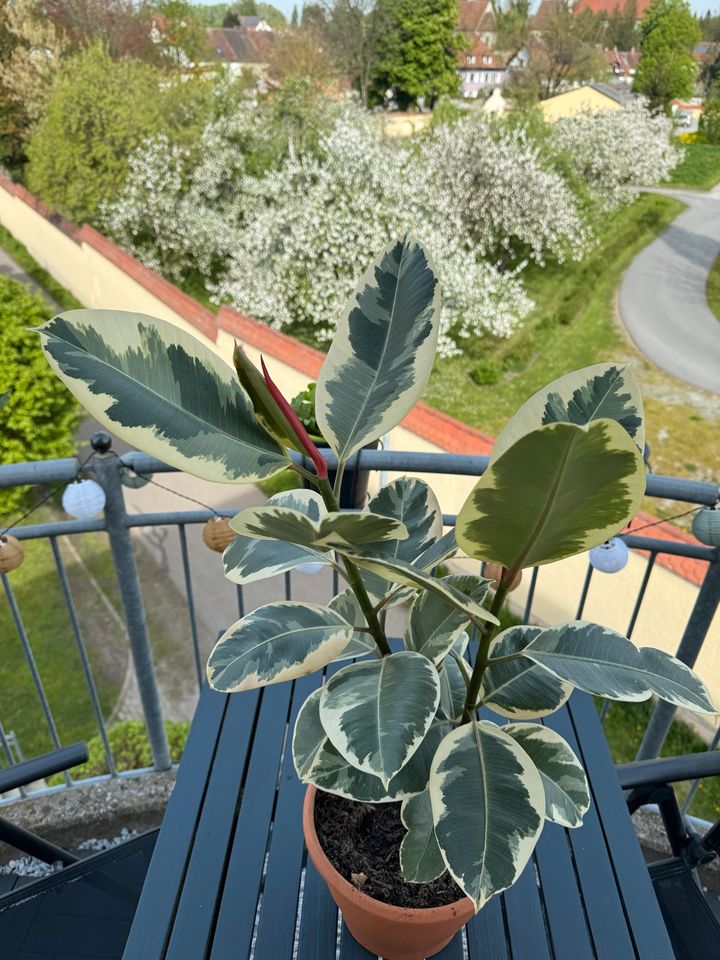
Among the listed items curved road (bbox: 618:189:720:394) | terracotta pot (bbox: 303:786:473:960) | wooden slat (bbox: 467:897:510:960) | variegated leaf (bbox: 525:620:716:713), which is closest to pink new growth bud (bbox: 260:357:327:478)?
variegated leaf (bbox: 525:620:716:713)

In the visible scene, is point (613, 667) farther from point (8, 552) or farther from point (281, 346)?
point (281, 346)

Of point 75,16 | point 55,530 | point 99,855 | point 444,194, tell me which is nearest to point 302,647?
point 55,530

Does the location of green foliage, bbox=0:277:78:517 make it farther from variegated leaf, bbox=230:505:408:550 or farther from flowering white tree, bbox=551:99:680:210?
flowering white tree, bbox=551:99:680:210

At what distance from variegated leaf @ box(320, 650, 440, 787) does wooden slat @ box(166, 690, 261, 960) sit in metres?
0.59

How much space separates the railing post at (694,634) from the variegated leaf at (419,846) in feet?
3.58

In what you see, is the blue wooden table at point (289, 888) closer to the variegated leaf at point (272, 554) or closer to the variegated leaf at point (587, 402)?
the variegated leaf at point (272, 554)

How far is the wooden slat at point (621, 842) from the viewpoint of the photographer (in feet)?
3.94

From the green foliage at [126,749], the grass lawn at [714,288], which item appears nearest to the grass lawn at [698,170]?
the grass lawn at [714,288]

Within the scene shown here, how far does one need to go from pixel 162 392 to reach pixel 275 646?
41cm

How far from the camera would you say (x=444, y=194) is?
1237 cm

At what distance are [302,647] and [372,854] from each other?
43 centimetres

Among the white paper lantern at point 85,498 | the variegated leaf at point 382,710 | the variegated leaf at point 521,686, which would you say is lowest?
the white paper lantern at point 85,498

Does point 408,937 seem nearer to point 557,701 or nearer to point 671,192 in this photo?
point 557,701

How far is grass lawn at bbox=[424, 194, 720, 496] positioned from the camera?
10.2 m
